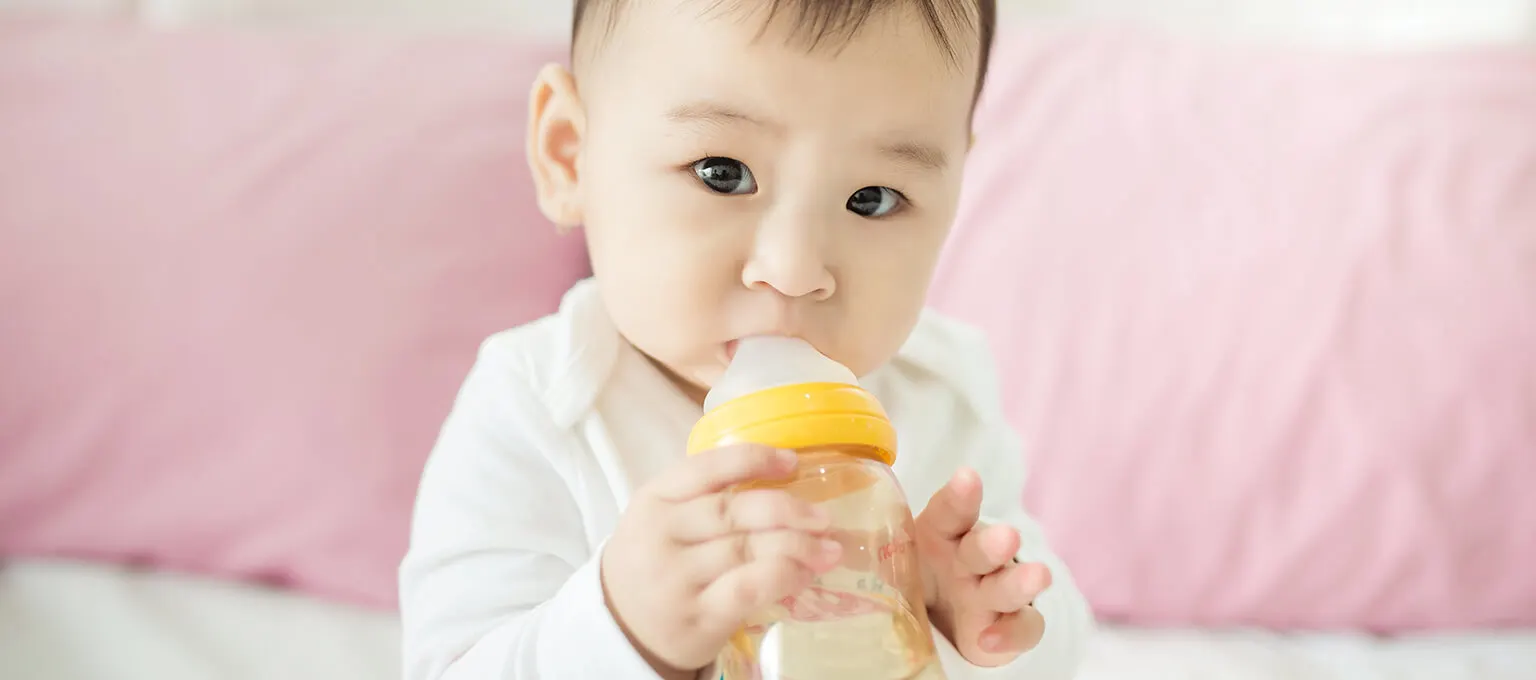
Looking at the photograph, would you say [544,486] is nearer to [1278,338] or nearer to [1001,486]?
[1001,486]

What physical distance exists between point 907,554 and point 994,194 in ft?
2.23

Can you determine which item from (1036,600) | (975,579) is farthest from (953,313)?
(975,579)

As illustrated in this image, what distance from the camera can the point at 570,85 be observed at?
0.76 meters

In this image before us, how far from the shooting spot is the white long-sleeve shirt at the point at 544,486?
73 centimetres

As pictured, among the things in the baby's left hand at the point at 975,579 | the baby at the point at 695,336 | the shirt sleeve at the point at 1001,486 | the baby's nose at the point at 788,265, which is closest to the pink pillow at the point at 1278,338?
the shirt sleeve at the point at 1001,486

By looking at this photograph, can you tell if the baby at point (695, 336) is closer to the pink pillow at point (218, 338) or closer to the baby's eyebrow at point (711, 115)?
the baby's eyebrow at point (711, 115)

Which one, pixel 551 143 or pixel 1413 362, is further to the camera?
pixel 1413 362

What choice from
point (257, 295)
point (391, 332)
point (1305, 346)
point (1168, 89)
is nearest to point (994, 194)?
point (1168, 89)

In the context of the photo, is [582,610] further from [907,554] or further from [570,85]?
[570,85]

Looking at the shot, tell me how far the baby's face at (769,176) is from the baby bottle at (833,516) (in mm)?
40

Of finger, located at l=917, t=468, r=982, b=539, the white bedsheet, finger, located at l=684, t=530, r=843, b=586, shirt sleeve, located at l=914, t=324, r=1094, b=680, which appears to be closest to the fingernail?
finger, located at l=684, t=530, r=843, b=586

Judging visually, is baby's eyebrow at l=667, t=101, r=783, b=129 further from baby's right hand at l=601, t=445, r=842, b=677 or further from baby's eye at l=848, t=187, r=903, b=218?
baby's right hand at l=601, t=445, r=842, b=677

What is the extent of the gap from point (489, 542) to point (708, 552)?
0.77 feet

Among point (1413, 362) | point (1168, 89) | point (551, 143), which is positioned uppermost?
point (551, 143)
